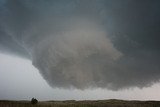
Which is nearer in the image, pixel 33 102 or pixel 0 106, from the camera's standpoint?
pixel 0 106

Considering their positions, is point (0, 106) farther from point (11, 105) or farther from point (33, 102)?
point (33, 102)

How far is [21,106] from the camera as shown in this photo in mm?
121812

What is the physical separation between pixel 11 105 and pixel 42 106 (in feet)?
49.9

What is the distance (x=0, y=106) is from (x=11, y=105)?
248 inches

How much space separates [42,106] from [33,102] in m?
7.45

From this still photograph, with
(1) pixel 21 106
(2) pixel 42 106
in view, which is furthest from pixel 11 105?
(2) pixel 42 106

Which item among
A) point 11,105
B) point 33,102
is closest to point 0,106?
point 11,105

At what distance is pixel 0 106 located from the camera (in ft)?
386

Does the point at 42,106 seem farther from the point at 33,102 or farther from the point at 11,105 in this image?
the point at 11,105

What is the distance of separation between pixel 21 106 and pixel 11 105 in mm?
5163

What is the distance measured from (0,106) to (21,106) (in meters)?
9.96

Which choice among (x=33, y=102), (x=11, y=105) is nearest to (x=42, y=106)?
(x=33, y=102)

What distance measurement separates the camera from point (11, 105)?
402 ft

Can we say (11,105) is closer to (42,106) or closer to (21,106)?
(21,106)
